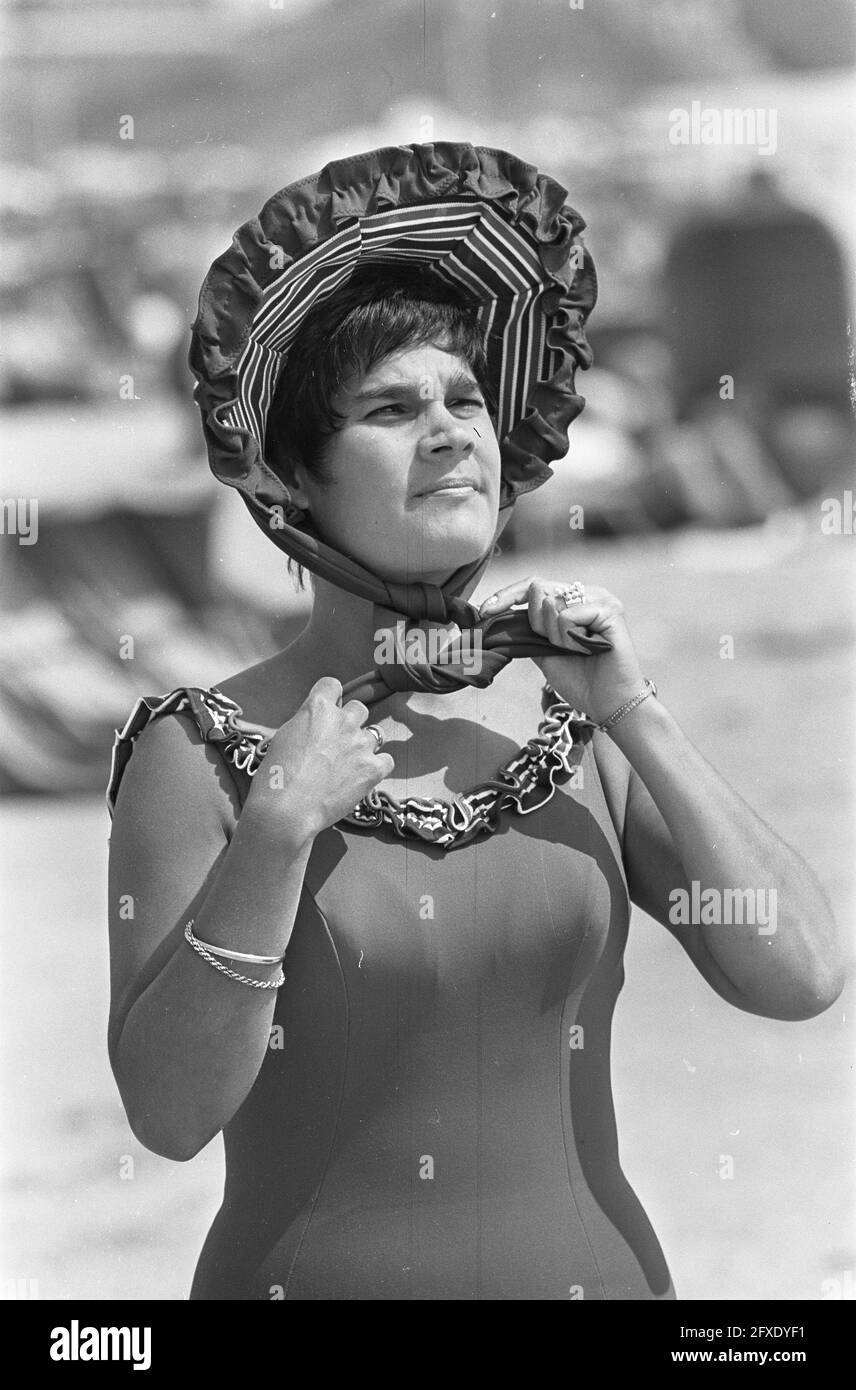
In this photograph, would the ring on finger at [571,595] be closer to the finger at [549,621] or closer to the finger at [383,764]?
the finger at [549,621]

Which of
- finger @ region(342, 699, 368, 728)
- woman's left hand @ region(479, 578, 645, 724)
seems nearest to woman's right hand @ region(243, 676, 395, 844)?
finger @ region(342, 699, 368, 728)

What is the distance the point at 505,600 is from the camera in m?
1.71

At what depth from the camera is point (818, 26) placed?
3.95 m

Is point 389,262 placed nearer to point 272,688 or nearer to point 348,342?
point 348,342

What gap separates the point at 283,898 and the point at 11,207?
318cm

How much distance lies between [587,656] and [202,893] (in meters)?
0.44

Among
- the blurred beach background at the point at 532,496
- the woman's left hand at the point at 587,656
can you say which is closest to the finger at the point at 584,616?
the woman's left hand at the point at 587,656

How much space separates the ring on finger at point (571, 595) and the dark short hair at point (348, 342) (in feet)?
0.86

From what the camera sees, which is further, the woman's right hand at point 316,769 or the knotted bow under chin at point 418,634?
the knotted bow under chin at point 418,634

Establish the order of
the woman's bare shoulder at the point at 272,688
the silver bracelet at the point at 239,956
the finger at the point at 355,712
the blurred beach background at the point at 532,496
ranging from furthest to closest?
the blurred beach background at the point at 532,496 → the woman's bare shoulder at the point at 272,688 → the finger at the point at 355,712 → the silver bracelet at the point at 239,956

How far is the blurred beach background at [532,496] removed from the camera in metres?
3.61

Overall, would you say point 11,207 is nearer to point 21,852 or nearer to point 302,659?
point 21,852

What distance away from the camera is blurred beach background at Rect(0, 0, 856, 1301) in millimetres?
3605

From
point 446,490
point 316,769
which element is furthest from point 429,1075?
point 446,490
